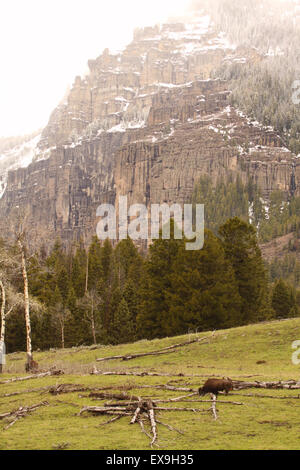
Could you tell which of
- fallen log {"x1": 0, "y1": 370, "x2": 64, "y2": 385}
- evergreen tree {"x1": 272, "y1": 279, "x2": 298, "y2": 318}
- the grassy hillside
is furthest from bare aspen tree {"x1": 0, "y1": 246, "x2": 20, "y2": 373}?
evergreen tree {"x1": 272, "y1": 279, "x2": 298, "y2": 318}

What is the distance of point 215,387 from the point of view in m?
12.3

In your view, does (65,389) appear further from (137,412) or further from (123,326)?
(123,326)

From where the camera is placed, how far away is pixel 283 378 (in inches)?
581

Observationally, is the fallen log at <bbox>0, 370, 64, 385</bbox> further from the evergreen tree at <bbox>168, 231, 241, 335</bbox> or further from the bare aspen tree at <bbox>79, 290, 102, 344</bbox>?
the bare aspen tree at <bbox>79, 290, 102, 344</bbox>

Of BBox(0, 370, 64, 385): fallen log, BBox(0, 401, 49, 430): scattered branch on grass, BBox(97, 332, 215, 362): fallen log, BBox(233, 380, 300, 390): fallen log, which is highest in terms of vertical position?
BBox(0, 401, 49, 430): scattered branch on grass

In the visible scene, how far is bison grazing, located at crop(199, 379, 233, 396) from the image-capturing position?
12266 mm

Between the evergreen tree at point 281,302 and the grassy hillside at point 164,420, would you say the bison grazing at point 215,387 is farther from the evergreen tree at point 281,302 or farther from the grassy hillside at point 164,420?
the evergreen tree at point 281,302

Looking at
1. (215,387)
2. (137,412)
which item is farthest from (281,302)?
(137,412)

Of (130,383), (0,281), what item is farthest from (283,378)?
(0,281)

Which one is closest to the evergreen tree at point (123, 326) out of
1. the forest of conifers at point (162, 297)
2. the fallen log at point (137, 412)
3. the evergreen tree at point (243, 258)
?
the forest of conifers at point (162, 297)

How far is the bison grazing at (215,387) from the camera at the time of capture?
40.2 feet
